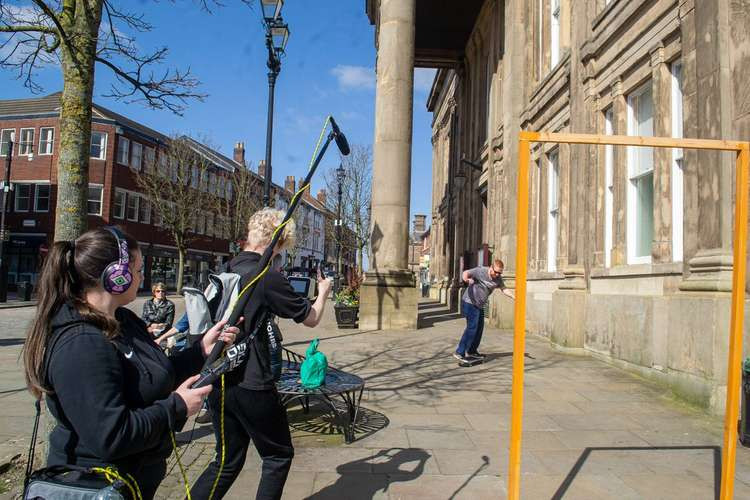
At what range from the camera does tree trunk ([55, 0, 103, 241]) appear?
4.52m

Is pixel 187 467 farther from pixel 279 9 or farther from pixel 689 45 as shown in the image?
pixel 279 9

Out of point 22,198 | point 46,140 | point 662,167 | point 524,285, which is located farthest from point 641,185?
point 22,198

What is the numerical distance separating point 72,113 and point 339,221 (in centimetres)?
2985

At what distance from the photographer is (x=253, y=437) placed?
3049 millimetres

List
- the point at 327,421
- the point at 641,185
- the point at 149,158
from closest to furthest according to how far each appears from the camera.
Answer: the point at 327,421
the point at 641,185
the point at 149,158

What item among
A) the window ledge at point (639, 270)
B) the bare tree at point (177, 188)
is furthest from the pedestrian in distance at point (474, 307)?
the bare tree at point (177, 188)

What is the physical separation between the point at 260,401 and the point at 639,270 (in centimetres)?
782

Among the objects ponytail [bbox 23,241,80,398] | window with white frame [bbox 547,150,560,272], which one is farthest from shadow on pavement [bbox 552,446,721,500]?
window with white frame [bbox 547,150,560,272]

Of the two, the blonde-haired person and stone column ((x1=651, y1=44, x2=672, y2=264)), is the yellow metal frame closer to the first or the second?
the blonde-haired person

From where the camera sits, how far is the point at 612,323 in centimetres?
986

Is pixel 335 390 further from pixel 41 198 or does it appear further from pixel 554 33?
pixel 41 198

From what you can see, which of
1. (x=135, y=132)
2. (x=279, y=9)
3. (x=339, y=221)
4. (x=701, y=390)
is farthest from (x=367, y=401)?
(x=135, y=132)

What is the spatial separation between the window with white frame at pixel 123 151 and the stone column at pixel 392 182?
27.9 meters

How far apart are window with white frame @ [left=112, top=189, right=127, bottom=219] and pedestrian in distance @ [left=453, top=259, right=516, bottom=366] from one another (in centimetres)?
3396
